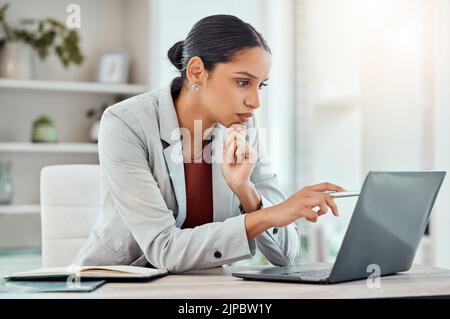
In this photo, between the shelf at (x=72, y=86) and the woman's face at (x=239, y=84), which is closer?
the woman's face at (x=239, y=84)

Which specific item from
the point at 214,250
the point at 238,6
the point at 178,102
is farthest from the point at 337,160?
the point at 214,250

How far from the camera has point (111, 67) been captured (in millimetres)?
3346

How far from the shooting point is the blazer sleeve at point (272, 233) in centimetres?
139

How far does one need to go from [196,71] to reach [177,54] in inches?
3.3

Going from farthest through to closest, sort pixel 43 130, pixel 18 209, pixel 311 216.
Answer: pixel 43 130, pixel 18 209, pixel 311 216

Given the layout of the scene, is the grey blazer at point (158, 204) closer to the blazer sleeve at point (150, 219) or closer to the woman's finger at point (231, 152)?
the blazer sleeve at point (150, 219)

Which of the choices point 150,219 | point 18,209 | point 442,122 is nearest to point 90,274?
point 150,219

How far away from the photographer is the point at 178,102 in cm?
146

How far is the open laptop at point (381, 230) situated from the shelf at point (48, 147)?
2132mm

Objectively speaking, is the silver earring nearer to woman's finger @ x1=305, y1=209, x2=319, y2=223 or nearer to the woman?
the woman

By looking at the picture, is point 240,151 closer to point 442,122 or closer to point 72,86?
point 442,122

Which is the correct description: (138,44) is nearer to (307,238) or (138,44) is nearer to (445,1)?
(307,238)

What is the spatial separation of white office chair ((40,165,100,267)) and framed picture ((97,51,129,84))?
5.85 feet

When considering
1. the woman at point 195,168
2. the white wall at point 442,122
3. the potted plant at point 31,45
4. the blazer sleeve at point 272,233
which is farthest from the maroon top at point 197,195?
the potted plant at point 31,45
